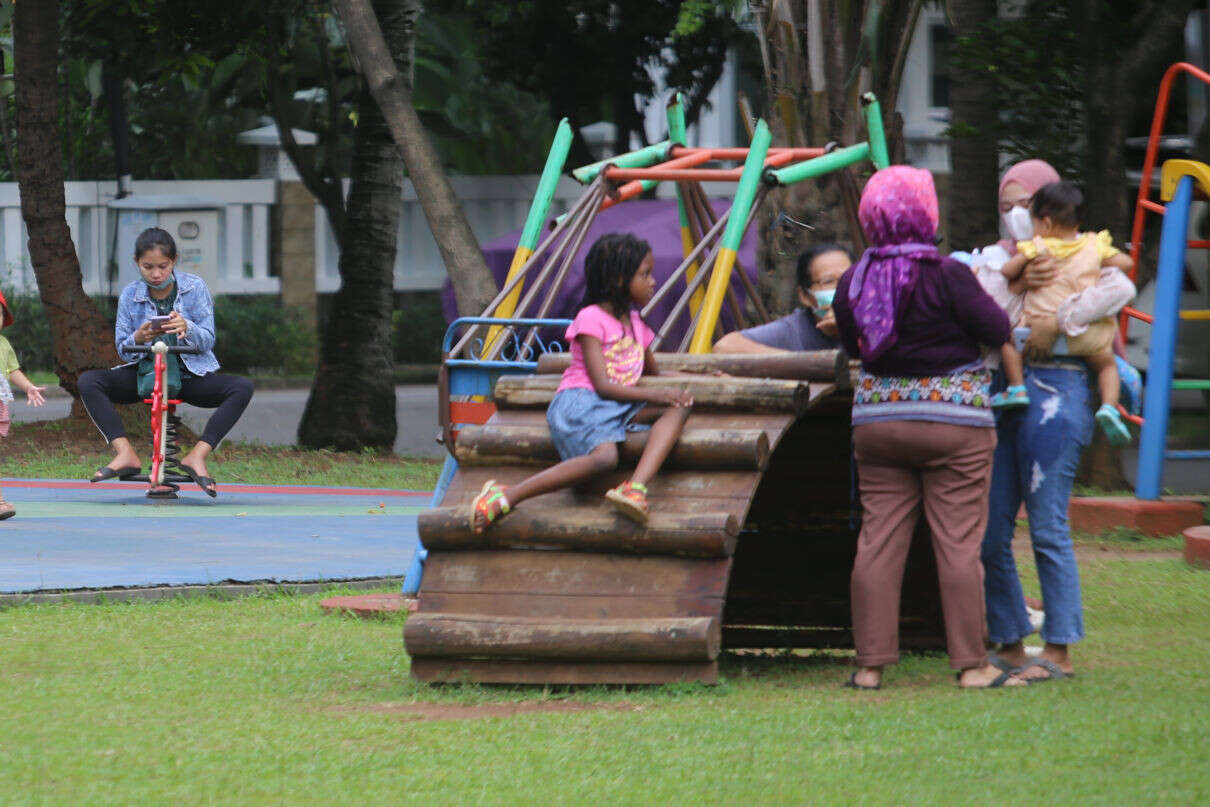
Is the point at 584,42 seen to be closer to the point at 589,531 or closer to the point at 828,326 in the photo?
the point at 828,326

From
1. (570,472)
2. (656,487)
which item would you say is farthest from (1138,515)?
(570,472)

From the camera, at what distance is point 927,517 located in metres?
6.06

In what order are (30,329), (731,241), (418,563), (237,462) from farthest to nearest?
(30,329) → (237,462) → (731,241) → (418,563)

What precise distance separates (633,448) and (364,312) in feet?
34.2

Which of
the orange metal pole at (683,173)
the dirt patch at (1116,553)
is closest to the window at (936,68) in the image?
the dirt patch at (1116,553)

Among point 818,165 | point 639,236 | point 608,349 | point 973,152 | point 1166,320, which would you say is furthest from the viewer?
point 639,236

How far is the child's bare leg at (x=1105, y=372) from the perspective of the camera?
6.15 m

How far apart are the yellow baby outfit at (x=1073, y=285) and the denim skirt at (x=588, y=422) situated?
137 centimetres

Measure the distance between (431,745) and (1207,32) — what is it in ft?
33.4

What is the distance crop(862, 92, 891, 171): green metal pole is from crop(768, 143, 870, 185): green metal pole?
63 millimetres

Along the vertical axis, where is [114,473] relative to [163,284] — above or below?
below

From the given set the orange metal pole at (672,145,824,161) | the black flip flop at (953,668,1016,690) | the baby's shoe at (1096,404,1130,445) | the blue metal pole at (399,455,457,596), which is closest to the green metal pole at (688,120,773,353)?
the orange metal pole at (672,145,824,161)

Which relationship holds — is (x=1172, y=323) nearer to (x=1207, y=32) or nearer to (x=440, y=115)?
(x=1207, y=32)

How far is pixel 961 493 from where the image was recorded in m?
6.01
